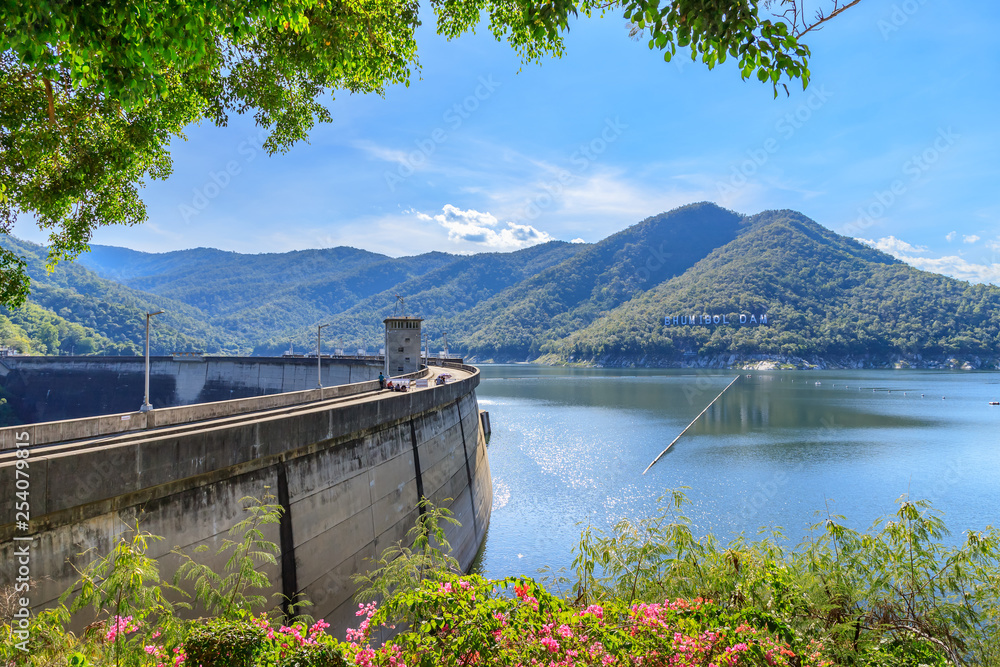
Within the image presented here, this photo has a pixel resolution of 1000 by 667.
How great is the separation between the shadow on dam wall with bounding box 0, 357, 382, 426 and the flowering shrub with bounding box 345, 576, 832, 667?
5696 cm

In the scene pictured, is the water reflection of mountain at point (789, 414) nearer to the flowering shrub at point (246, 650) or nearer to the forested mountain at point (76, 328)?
the flowering shrub at point (246, 650)

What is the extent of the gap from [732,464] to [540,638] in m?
40.3

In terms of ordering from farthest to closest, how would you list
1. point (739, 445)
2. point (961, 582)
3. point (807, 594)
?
point (739, 445)
point (961, 582)
point (807, 594)

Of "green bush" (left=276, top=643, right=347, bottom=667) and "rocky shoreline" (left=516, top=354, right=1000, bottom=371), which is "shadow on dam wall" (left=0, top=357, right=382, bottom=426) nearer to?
"green bush" (left=276, top=643, right=347, bottom=667)

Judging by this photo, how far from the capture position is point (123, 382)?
214 ft

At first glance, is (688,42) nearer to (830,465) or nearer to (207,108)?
(207,108)

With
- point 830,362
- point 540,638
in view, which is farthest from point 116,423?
point 830,362

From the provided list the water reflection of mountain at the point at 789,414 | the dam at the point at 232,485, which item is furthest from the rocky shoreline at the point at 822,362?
the dam at the point at 232,485

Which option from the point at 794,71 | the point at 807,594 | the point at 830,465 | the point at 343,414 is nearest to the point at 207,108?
the point at 343,414

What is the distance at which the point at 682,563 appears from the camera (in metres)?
8.17

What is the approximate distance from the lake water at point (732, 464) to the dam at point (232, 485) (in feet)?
28.0

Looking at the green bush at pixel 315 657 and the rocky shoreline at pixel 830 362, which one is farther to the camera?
the rocky shoreline at pixel 830 362

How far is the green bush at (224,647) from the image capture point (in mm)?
4492

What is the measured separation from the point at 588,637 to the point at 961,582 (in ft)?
21.0
